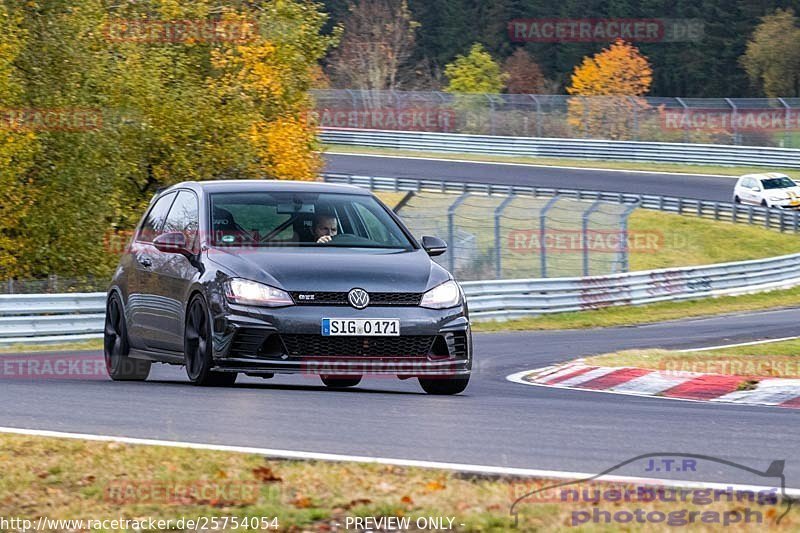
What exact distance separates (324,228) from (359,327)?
1.21m

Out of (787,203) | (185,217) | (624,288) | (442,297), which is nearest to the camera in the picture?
(442,297)

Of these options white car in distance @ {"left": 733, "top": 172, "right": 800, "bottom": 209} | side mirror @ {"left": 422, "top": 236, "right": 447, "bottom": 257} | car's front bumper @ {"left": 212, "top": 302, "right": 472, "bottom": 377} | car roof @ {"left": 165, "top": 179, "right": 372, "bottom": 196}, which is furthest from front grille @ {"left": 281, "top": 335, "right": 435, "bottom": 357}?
white car in distance @ {"left": 733, "top": 172, "right": 800, "bottom": 209}

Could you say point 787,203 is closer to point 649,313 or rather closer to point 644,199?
point 644,199

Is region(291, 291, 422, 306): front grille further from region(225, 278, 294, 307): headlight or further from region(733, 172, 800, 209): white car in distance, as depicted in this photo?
region(733, 172, 800, 209): white car in distance

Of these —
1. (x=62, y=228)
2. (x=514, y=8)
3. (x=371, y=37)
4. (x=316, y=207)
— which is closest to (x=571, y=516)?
(x=316, y=207)

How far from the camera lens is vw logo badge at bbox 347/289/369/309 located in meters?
9.97

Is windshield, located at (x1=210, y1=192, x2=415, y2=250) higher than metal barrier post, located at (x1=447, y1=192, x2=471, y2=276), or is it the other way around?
windshield, located at (x1=210, y1=192, x2=415, y2=250)

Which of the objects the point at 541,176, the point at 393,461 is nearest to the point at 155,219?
the point at 393,461

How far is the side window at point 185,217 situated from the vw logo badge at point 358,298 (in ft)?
5.04

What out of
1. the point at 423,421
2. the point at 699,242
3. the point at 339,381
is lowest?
the point at 699,242

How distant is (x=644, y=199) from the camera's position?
47.3m

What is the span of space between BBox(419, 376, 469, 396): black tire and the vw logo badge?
112 centimetres

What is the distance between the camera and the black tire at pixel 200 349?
1023cm

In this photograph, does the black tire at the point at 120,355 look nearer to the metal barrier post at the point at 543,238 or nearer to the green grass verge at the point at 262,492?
the green grass verge at the point at 262,492
